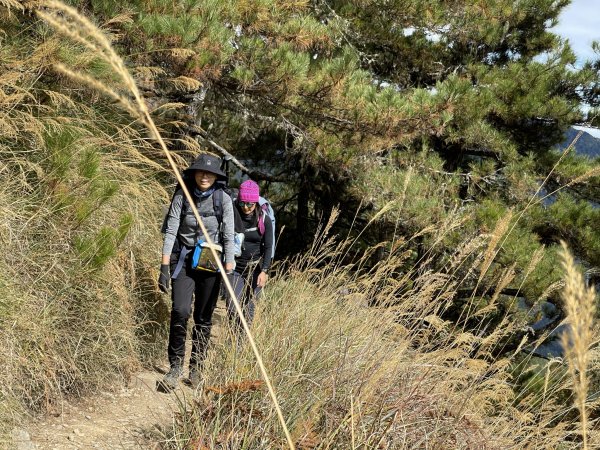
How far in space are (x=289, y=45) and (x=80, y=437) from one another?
4.60 m

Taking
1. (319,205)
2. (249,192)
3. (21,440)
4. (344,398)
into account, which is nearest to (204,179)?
(249,192)

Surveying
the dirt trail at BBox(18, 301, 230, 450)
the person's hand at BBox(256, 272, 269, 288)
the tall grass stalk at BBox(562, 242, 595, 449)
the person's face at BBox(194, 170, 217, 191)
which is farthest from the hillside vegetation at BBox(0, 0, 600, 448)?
the person's face at BBox(194, 170, 217, 191)

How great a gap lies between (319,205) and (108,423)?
8.52m

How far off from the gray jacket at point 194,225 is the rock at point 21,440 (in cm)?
152

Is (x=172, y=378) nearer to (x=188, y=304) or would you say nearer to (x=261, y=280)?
(x=188, y=304)

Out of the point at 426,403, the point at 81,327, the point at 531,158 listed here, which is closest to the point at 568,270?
the point at 426,403

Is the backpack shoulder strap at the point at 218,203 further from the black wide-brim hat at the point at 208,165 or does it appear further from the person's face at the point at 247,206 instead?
the person's face at the point at 247,206

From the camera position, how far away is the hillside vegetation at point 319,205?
9.86 feet

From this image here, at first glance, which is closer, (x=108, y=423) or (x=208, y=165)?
(x=108, y=423)

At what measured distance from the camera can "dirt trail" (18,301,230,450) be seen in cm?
359

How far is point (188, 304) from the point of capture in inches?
186

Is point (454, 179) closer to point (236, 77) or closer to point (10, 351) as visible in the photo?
point (236, 77)

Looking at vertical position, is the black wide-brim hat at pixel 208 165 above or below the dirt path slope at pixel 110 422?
above

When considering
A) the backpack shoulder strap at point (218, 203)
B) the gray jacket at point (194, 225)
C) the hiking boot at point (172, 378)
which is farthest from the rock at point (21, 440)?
the backpack shoulder strap at point (218, 203)
